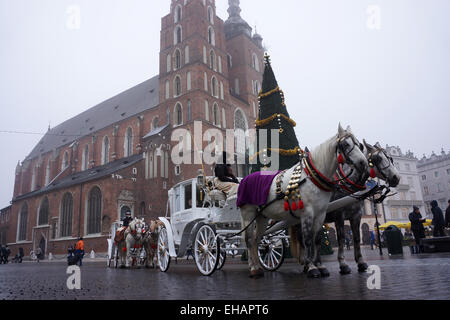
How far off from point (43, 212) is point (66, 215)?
5.43 m

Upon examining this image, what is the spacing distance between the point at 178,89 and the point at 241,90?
356 inches

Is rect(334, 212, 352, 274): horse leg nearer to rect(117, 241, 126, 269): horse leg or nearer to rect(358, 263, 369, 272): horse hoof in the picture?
rect(358, 263, 369, 272): horse hoof

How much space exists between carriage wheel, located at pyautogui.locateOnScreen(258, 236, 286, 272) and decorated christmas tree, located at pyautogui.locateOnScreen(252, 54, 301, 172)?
3504 mm

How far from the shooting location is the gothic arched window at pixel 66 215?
104 ft

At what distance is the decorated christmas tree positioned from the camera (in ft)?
34.0

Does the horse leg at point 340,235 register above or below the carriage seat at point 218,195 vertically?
below

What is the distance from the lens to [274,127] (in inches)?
425

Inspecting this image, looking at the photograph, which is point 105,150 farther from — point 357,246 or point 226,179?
point 357,246

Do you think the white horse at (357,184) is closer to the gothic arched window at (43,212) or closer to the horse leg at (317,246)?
the horse leg at (317,246)

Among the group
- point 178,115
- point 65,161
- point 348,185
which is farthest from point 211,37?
point 348,185

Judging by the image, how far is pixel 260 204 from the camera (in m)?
5.10

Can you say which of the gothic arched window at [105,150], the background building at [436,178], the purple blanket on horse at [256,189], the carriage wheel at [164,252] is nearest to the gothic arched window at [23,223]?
the gothic arched window at [105,150]

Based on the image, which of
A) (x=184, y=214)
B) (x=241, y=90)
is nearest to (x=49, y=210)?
(x=241, y=90)
